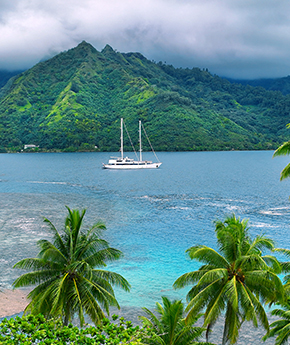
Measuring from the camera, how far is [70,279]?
20.4m

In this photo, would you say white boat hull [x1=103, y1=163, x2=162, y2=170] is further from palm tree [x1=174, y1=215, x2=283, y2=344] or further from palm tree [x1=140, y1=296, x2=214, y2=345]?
palm tree [x1=140, y1=296, x2=214, y2=345]

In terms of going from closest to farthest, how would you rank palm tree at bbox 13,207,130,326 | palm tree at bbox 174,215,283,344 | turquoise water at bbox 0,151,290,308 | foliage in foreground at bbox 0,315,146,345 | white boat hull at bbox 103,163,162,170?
foliage in foreground at bbox 0,315,146,345 < palm tree at bbox 174,215,283,344 < palm tree at bbox 13,207,130,326 < turquoise water at bbox 0,151,290,308 < white boat hull at bbox 103,163,162,170

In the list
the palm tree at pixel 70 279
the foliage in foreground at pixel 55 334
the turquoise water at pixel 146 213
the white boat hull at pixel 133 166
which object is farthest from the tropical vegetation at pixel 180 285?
the white boat hull at pixel 133 166

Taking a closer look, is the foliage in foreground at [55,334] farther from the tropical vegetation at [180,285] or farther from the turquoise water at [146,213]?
the turquoise water at [146,213]

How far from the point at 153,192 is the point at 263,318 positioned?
73.0m

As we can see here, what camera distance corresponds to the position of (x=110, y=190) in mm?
95625

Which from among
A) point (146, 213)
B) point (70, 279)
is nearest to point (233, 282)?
point (70, 279)

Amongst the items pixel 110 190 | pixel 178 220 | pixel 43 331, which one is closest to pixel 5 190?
pixel 110 190

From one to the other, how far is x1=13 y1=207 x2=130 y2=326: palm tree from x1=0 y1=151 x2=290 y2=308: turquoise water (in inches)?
429

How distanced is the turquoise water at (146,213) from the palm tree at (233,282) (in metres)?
12.5

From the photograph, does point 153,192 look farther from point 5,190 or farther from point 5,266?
point 5,266

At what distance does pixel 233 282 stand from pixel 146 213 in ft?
162

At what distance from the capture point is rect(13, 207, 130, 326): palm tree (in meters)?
19.5

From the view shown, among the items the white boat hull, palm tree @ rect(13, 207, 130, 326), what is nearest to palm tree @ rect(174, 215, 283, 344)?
palm tree @ rect(13, 207, 130, 326)
